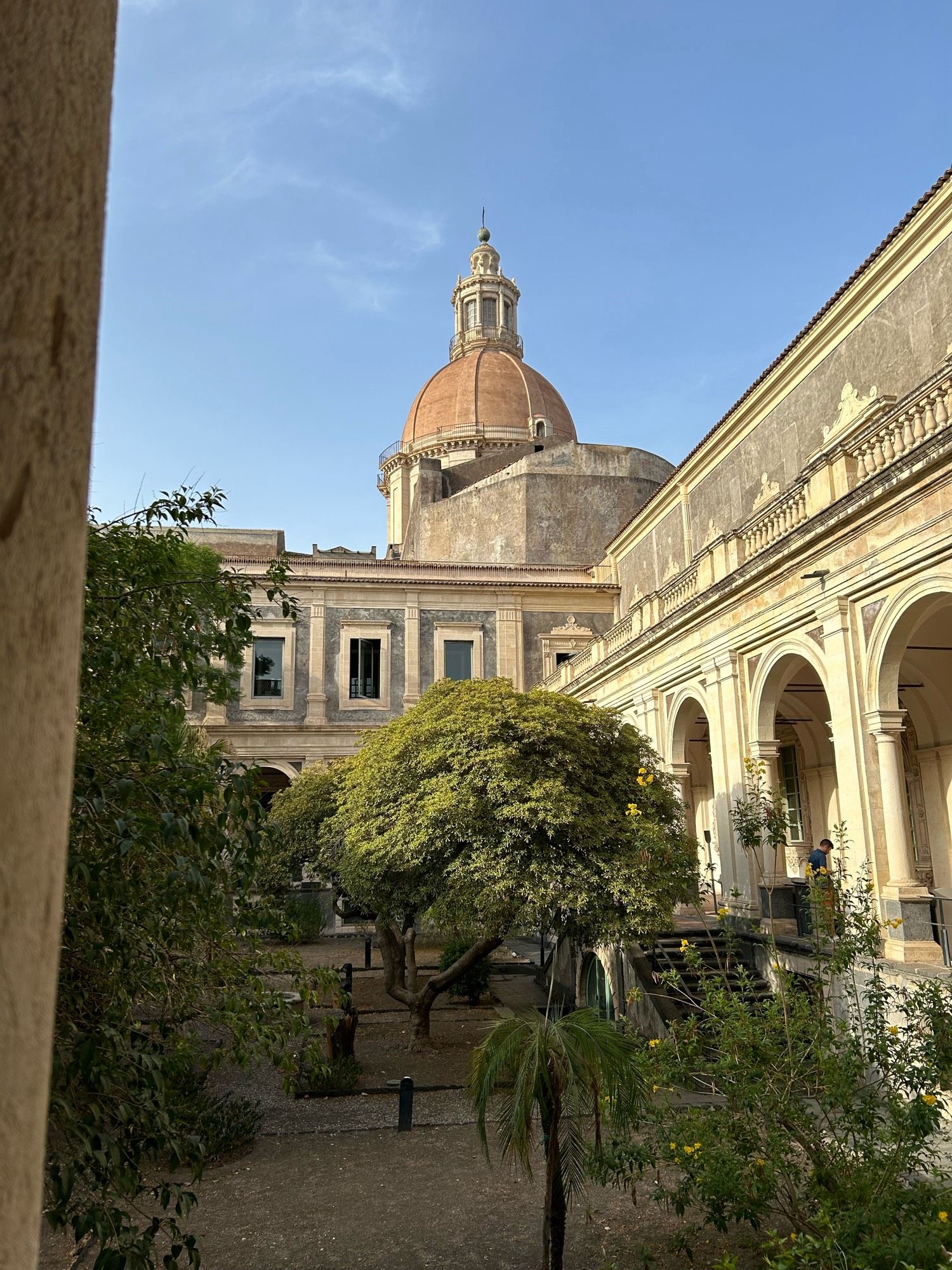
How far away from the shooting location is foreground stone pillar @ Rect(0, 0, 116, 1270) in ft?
2.85

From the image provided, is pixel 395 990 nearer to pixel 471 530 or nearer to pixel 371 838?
pixel 371 838

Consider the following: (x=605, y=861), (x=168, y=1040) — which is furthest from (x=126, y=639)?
(x=605, y=861)

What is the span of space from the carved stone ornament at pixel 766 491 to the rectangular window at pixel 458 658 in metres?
14.6

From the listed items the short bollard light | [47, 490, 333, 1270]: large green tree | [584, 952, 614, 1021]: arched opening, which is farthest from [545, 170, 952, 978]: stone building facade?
[47, 490, 333, 1270]: large green tree

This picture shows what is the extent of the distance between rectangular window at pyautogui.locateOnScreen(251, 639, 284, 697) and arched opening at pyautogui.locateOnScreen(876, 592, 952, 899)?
20726 millimetres

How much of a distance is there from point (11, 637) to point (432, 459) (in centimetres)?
4409

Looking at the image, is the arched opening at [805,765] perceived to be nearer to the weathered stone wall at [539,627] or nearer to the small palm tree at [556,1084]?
the small palm tree at [556,1084]

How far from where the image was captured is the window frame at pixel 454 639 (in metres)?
32.3

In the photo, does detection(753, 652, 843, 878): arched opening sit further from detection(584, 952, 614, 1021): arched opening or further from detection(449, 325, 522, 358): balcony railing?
detection(449, 325, 522, 358): balcony railing

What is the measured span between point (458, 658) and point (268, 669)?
252 inches

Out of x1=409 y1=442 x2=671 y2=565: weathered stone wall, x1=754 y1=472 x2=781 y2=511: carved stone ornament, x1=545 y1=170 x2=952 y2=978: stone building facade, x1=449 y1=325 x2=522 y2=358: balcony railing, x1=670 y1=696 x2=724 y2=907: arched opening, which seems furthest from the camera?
x1=449 y1=325 x2=522 y2=358: balcony railing

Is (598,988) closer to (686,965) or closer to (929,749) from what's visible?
(686,965)

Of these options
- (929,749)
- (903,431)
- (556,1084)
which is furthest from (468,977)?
(903,431)

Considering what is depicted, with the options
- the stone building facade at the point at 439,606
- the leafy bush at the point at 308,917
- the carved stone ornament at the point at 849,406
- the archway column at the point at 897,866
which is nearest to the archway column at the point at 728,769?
the archway column at the point at 897,866
